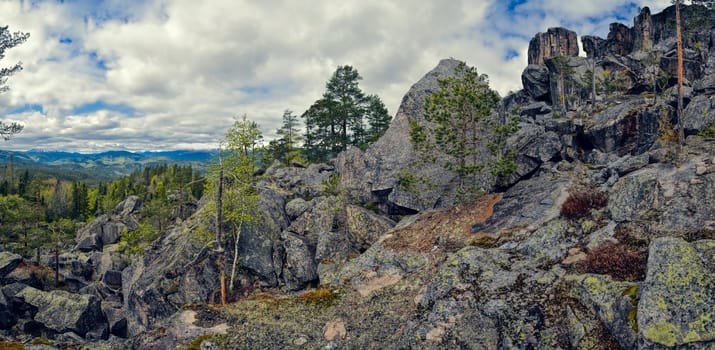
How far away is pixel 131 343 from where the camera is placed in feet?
52.0

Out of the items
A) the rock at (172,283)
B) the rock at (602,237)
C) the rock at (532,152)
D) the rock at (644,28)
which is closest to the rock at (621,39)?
the rock at (644,28)

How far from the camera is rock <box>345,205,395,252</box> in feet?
96.3

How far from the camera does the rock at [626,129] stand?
2928cm

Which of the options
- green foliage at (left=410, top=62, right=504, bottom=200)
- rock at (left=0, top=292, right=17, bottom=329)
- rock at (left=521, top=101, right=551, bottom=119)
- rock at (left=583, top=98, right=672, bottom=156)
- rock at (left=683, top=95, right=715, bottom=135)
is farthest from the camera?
rock at (left=521, top=101, right=551, bottom=119)

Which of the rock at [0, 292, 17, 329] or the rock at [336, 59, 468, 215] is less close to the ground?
the rock at [336, 59, 468, 215]

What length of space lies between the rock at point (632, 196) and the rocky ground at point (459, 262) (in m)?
0.08

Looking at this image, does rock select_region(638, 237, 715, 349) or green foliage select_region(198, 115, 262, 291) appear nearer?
rock select_region(638, 237, 715, 349)

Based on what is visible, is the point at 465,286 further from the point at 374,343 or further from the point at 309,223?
the point at 309,223

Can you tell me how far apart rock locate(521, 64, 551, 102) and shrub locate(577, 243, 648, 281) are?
7441 cm

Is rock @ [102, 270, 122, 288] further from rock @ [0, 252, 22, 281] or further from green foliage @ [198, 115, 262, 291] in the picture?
green foliage @ [198, 115, 262, 291]

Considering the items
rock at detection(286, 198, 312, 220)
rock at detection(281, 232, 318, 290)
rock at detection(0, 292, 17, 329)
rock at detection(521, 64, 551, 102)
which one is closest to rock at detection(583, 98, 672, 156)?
rock at detection(281, 232, 318, 290)

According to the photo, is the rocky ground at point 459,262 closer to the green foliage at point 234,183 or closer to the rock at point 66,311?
the rock at point 66,311

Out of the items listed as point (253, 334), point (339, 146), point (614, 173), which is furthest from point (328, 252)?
point (339, 146)

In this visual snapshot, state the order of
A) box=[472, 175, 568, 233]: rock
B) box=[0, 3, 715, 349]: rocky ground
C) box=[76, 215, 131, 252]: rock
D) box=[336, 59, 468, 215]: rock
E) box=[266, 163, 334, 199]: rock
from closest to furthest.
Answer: box=[0, 3, 715, 349]: rocky ground → box=[472, 175, 568, 233]: rock → box=[336, 59, 468, 215]: rock → box=[266, 163, 334, 199]: rock → box=[76, 215, 131, 252]: rock
